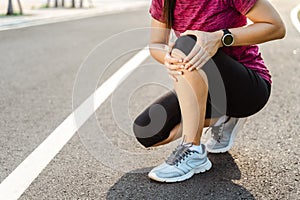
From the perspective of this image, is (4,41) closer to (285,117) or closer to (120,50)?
(120,50)

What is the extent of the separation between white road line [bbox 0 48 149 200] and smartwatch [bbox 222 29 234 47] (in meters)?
1.46

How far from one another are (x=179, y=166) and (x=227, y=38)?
836 millimetres

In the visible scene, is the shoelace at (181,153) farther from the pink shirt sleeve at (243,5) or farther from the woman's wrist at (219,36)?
the pink shirt sleeve at (243,5)

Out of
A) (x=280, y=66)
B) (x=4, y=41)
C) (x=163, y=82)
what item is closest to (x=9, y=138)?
(x=163, y=82)

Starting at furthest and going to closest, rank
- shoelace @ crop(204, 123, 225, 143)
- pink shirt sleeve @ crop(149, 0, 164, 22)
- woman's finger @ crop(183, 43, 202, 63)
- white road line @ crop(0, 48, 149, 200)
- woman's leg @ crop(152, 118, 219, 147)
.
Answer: shoelace @ crop(204, 123, 225, 143)
woman's leg @ crop(152, 118, 219, 147)
pink shirt sleeve @ crop(149, 0, 164, 22)
white road line @ crop(0, 48, 149, 200)
woman's finger @ crop(183, 43, 202, 63)

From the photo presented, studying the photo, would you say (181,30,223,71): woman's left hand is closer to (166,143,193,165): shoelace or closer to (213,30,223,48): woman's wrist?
(213,30,223,48): woman's wrist

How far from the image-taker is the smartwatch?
3162mm

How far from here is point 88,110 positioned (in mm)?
5285

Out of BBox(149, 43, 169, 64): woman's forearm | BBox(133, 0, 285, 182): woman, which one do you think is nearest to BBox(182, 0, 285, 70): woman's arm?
BBox(133, 0, 285, 182): woman

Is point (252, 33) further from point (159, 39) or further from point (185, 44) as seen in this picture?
point (159, 39)

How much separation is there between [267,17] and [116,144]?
163 centimetres

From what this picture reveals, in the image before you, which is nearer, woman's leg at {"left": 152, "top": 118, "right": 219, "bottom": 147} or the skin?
the skin

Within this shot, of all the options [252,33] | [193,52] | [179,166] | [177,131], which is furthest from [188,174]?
[252,33]

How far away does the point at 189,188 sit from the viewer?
3.26m
